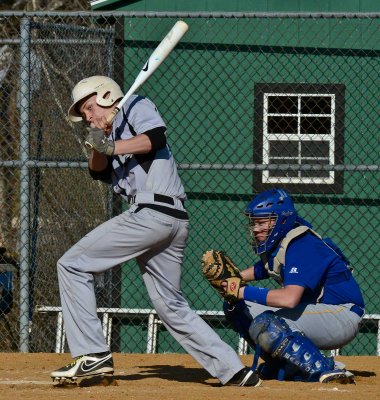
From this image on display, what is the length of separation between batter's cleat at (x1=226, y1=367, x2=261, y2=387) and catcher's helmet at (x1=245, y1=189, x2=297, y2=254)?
790 mm

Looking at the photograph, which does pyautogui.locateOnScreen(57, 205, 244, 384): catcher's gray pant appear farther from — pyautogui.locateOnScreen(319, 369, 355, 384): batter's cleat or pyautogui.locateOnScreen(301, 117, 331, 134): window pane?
pyautogui.locateOnScreen(301, 117, 331, 134): window pane

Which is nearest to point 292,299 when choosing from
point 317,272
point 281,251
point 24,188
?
point 317,272

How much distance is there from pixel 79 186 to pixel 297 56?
7.95 ft

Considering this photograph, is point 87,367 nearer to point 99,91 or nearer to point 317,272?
point 317,272

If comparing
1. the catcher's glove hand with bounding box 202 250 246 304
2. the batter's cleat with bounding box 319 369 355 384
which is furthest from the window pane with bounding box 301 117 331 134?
the batter's cleat with bounding box 319 369 355 384

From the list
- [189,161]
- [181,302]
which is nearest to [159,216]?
[181,302]

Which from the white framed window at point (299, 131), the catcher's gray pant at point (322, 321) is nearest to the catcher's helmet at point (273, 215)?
the catcher's gray pant at point (322, 321)

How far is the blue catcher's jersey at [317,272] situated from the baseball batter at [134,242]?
603 mm

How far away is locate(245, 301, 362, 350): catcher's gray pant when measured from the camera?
6.70 metres

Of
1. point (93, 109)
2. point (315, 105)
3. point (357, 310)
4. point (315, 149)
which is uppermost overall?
point (315, 105)

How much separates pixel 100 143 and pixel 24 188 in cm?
291

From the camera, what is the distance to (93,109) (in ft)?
21.2

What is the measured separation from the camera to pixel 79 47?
10.4 metres

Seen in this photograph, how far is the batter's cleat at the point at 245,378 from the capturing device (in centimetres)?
631
